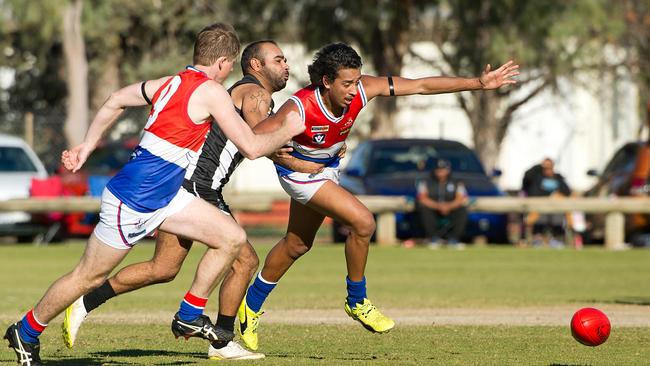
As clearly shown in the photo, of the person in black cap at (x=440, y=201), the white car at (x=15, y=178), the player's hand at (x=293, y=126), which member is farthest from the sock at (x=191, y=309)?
the white car at (x=15, y=178)

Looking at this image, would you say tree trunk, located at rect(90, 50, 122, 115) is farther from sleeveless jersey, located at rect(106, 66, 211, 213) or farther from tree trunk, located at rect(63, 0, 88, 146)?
sleeveless jersey, located at rect(106, 66, 211, 213)

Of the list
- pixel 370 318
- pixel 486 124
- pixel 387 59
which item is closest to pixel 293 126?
pixel 370 318

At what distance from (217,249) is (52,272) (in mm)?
10502

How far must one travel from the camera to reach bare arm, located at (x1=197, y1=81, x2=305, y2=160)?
788 cm

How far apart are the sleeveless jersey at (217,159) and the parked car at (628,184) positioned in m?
13.7

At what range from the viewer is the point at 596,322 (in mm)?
9000

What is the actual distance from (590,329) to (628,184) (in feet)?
49.6

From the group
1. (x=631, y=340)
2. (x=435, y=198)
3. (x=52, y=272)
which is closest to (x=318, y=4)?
(x=435, y=198)

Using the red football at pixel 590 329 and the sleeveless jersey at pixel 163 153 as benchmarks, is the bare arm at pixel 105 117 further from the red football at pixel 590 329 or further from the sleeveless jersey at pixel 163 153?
the red football at pixel 590 329

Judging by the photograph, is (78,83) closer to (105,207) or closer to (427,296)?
(427,296)

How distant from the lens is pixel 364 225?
9.38 meters

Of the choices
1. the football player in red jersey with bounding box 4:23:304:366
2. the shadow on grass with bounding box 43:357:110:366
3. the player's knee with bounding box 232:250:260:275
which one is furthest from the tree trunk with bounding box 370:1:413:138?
the football player in red jersey with bounding box 4:23:304:366

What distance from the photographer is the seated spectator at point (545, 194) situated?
24.9 meters

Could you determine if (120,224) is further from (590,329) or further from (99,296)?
(590,329)
